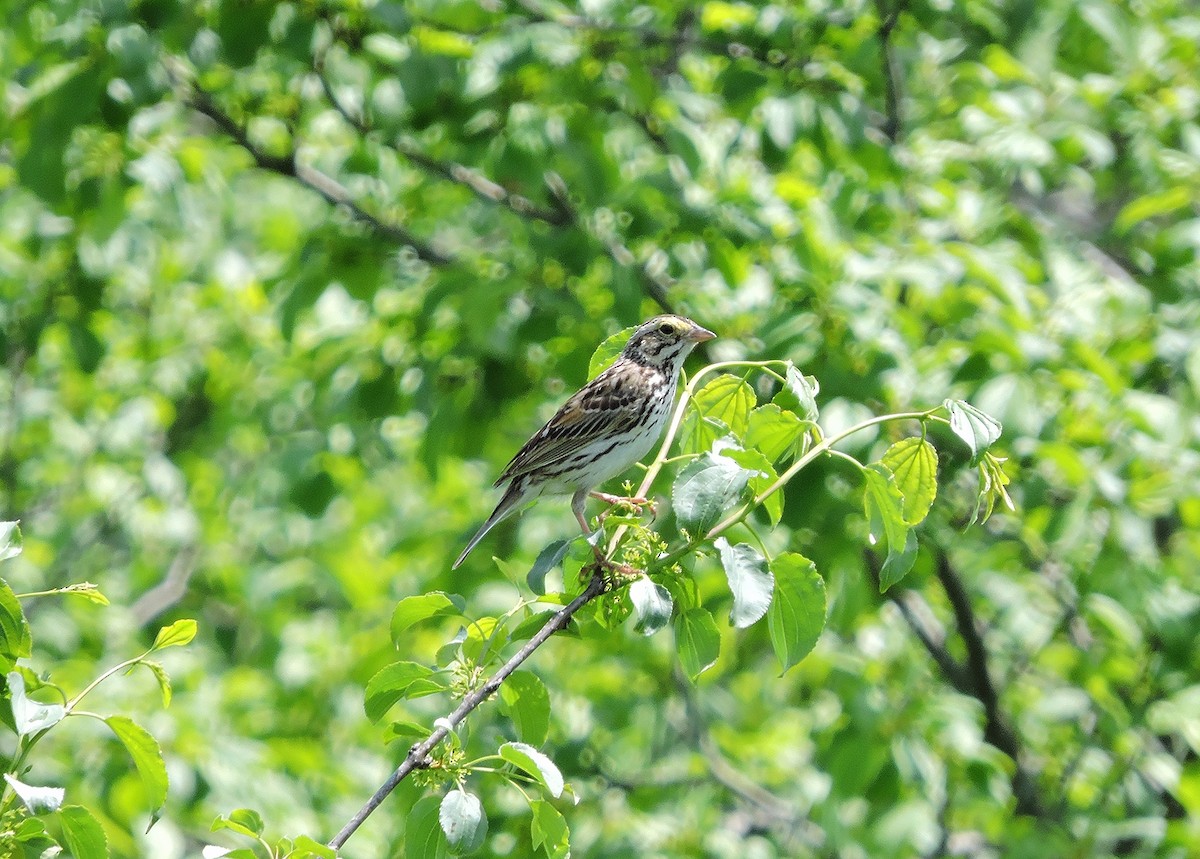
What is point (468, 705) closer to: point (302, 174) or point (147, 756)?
point (147, 756)

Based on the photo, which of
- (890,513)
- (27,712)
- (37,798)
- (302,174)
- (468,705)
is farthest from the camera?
(302,174)

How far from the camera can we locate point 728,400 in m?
3.04

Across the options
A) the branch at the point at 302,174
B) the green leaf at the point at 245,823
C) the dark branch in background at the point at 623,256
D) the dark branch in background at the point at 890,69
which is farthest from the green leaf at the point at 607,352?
the branch at the point at 302,174

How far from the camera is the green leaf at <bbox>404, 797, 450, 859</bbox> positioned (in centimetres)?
272

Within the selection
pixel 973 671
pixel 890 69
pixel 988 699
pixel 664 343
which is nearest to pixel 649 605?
pixel 664 343

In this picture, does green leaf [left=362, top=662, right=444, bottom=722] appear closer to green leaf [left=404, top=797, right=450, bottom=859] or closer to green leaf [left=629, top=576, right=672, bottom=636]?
green leaf [left=404, top=797, right=450, bottom=859]

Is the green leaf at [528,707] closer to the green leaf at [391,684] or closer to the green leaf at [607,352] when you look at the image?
the green leaf at [391,684]

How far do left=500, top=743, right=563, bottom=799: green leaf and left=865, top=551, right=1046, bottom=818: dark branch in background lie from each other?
490cm

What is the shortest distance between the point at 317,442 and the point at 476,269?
162 cm

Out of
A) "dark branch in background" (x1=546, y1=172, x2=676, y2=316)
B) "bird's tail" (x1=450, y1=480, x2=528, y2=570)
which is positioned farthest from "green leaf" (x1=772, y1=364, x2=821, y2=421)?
"dark branch in background" (x1=546, y1=172, x2=676, y2=316)

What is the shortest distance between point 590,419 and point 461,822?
2.52 meters

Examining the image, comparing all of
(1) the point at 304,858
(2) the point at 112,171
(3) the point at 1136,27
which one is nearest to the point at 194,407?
(2) the point at 112,171

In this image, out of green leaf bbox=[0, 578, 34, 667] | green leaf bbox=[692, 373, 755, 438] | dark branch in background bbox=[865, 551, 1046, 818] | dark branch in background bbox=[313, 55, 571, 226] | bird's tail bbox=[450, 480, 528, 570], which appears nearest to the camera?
green leaf bbox=[0, 578, 34, 667]

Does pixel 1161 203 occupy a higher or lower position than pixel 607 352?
lower
